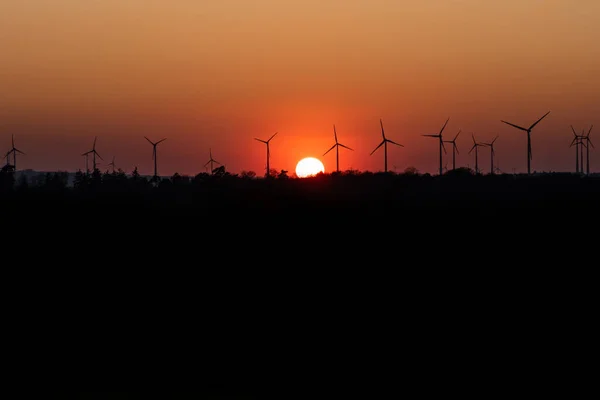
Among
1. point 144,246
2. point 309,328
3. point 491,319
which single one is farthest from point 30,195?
point 491,319

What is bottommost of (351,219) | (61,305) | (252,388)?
(252,388)

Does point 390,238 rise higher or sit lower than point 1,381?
higher

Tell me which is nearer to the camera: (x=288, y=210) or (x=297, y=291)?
(x=297, y=291)

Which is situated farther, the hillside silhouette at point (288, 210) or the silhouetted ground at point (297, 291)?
the hillside silhouette at point (288, 210)

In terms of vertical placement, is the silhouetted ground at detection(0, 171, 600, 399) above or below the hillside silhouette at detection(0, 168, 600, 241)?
below

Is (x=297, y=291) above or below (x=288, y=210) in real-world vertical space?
below

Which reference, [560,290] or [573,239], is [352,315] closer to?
[560,290]

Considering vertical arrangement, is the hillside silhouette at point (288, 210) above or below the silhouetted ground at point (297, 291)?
above

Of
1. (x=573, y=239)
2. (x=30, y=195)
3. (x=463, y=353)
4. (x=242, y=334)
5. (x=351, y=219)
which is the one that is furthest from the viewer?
(x=30, y=195)

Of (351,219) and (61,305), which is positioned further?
(351,219)

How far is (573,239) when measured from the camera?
58000 mm

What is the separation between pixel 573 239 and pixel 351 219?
52.8 feet

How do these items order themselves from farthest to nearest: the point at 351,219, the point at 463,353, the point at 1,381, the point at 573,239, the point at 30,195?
the point at 30,195, the point at 351,219, the point at 573,239, the point at 463,353, the point at 1,381

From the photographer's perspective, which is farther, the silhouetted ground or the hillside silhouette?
the hillside silhouette
